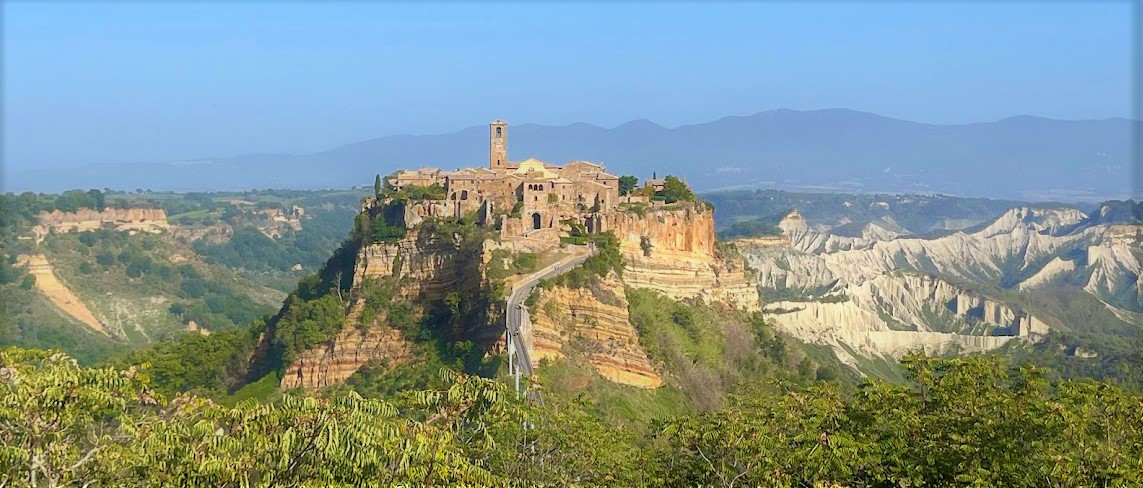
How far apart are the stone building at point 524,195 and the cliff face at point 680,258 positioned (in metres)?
1.65

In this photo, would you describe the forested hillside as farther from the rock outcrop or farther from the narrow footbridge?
the narrow footbridge

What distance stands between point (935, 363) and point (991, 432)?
2751mm

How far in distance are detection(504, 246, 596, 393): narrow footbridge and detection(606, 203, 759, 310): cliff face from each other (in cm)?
518

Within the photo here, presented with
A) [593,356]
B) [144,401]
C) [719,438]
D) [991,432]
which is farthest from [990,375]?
[593,356]

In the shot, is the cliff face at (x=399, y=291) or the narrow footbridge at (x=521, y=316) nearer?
the narrow footbridge at (x=521, y=316)

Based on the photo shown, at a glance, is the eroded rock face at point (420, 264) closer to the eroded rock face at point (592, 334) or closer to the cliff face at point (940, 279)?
the eroded rock face at point (592, 334)

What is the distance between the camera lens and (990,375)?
20.5 m

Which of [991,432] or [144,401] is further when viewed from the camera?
[144,401]

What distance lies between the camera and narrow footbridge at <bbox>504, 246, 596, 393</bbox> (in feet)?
119

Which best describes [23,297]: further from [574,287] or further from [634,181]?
[574,287]

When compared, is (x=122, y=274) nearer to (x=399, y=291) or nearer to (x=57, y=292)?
(x=57, y=292)

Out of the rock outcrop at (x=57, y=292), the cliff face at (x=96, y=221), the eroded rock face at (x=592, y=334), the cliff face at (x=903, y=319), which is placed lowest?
the cliff face at (x=903, y=319)

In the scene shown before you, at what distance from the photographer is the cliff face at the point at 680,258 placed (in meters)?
Result: 49.8

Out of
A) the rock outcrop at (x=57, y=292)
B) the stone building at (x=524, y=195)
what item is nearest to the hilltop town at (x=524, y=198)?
the stone building at (x=524, y=195)
